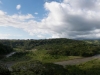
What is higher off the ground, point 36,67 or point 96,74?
point 36,67

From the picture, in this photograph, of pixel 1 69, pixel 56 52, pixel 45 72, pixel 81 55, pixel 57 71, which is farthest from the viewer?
pixel 56 52

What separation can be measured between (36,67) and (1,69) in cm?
467

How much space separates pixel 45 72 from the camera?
22.4m

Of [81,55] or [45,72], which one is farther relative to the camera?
[81,55]

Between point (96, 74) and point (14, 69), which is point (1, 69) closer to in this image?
point (14, 69)

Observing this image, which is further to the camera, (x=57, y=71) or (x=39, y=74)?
(x=57, y=71)

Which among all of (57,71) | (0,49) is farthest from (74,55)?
(57,71)

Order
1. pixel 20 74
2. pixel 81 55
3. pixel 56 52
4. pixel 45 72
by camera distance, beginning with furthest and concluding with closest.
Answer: pixel 56 52, pixel 81 55, pixel 45 72, pixel 20 74

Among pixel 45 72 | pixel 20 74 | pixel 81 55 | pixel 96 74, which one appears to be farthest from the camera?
pixel 81 55

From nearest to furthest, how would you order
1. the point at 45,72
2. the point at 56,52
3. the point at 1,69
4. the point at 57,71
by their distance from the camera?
the point at 1,69 < the point at 45,72 < the point at 57,71 < the point at 56,52

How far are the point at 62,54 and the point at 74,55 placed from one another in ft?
22.8

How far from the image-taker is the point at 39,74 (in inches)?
824

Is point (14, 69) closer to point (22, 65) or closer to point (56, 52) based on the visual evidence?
point (22, 65)

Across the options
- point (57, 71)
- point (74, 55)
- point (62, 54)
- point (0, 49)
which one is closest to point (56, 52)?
point (62, 54)
